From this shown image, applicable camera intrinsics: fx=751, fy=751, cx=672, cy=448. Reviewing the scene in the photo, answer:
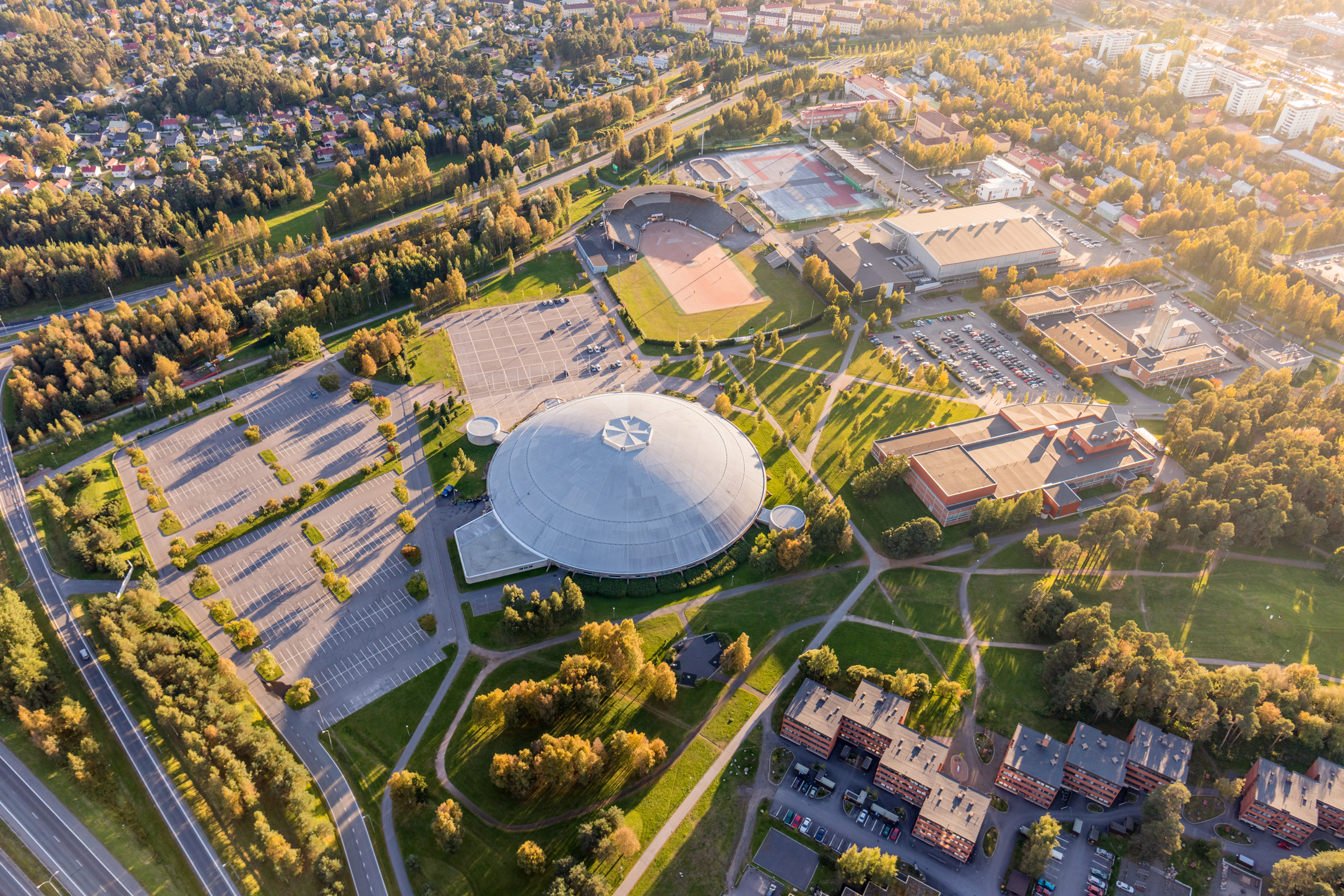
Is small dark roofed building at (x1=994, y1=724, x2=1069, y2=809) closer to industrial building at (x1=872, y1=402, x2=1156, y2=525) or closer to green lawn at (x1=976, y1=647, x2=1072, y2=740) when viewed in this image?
green lawn at (x1=976, y1=647, x2=1072, y2=740)

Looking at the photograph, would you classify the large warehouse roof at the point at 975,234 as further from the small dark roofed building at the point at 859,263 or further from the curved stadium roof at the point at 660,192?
the curved stadium roof at the point at 660,192

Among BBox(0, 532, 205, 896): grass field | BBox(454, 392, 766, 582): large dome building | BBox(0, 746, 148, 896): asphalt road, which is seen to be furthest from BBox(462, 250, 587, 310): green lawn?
BBox(0, 746, 148, 896): asphalt road

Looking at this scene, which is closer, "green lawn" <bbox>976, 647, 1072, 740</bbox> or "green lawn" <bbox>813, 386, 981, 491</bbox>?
"green lawn" <bbox>976, 647, 1072, 740</bbox>

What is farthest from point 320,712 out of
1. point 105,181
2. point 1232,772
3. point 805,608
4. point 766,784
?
point 105,181

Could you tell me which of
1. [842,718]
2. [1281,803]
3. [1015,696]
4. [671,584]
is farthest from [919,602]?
[1281,803]

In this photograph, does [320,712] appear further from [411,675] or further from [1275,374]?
[1275,374]
